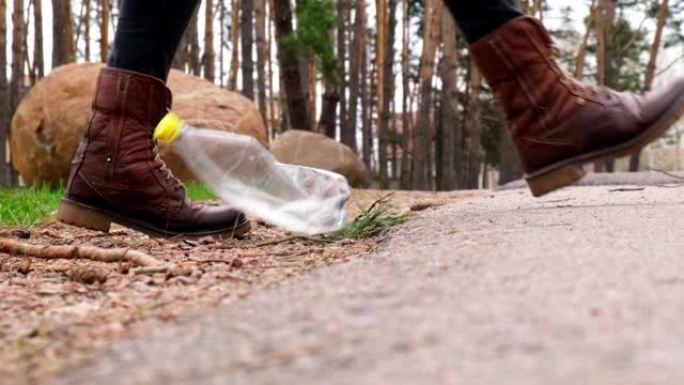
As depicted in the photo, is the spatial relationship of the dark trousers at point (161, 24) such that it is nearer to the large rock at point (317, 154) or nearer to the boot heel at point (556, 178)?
the boot heel at point (556, 178)

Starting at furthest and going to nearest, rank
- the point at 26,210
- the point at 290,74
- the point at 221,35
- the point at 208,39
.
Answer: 1. the point at 221,35
2. the point at 208,39
3. the point at 290,74
4. the point at 26,210

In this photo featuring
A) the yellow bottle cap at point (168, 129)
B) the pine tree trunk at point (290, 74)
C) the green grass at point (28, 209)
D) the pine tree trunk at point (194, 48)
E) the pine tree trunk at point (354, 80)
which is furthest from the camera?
the pine tree trunk at point (194, 48)

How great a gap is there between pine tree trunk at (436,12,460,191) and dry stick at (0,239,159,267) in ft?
29.2

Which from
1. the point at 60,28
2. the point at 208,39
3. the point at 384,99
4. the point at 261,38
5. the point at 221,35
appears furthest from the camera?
the point at 221,35

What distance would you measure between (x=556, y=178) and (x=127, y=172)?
974mm

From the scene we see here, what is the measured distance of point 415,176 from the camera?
41.7ft

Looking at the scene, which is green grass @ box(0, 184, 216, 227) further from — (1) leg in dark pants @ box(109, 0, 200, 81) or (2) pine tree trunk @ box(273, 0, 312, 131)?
(2) pine tree trunk @ box(273, 0, 312, 131)

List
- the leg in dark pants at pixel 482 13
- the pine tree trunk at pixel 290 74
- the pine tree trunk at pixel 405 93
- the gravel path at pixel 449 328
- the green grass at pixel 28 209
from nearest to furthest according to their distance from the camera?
the gravel path at pixel 449 328, the leg in dark pants at pixel 482 13, the green grass at pixel 28 209, the pine tree trunk at pixel 290 74, the pine tree trunk at pixel 405 93

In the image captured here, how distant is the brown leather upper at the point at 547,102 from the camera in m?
1.87

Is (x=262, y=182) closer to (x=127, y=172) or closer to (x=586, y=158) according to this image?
(x=127, y=172)

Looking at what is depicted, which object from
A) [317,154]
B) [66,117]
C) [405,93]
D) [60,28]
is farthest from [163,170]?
[405,93]

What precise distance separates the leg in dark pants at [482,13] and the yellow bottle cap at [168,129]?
0.68m

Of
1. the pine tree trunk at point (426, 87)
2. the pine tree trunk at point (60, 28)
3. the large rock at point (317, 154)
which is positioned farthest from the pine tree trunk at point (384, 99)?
the pine tree trunk at point (60, 28)

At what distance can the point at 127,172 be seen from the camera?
6.53ft
